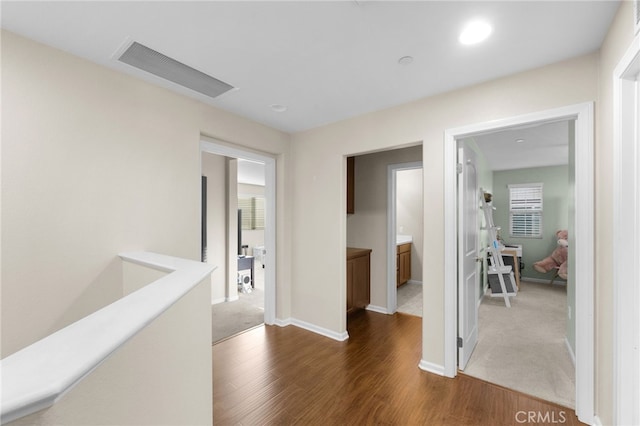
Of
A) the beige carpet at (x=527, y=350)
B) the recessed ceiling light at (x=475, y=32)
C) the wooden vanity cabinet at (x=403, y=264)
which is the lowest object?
the beige carpet at (x=527, y=350)

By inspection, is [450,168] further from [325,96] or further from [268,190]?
[268,190]

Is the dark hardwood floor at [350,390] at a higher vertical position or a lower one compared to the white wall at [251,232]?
lower

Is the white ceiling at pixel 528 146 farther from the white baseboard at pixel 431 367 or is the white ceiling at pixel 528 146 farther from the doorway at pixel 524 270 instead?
the white baseboard at pixel 431 367

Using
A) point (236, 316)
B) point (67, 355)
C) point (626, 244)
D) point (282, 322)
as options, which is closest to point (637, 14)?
point (626, 244)

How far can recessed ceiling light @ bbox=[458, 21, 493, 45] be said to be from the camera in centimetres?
156

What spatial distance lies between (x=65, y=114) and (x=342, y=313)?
2971 mm

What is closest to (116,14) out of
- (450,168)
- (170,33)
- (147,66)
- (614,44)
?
(170,33)

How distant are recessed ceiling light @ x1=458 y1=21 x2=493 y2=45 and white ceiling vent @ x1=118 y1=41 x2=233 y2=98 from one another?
5.79 feet

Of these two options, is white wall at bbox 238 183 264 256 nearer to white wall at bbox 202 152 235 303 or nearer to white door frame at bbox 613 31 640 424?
white wall at bbox 202 152 235 303

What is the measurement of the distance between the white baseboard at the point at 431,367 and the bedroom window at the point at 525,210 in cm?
515

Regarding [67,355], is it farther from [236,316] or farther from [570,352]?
[570,352]

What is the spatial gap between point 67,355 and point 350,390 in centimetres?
211

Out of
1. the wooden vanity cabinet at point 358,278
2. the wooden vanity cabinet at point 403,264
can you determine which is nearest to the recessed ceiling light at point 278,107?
the wooden vanity cabinet at point 358,278

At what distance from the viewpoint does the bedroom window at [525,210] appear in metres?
5.95
